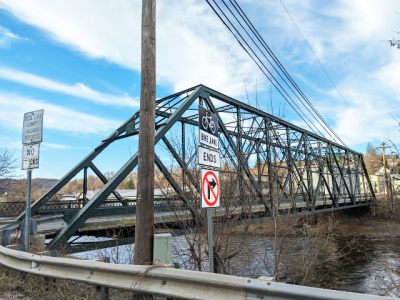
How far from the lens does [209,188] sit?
4570 millimetres

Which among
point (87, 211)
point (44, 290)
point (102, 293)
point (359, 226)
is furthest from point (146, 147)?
point (359, 226)

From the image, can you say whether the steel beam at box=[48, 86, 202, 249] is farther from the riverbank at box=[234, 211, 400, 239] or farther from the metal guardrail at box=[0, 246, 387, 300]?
the riverbank at box=[234, 211, 400, 239]

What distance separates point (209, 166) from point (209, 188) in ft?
1.16

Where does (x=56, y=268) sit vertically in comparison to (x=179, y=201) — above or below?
below

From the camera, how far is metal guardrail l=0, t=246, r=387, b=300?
8.77ft

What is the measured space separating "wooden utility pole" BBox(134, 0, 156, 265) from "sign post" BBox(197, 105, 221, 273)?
0.88 metres

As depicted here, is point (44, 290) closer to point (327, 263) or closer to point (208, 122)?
point (208, 122)

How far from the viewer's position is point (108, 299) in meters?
4.01

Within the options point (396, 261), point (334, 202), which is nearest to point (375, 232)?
point (334, 202)

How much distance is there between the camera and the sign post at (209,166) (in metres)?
4.41

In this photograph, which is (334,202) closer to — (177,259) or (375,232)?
(375,232)

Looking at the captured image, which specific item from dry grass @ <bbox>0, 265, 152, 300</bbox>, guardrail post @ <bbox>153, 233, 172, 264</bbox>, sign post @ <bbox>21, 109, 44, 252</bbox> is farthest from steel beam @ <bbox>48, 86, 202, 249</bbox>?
guardrail post @ <bbox>153, 233, 172, 264</bbox>

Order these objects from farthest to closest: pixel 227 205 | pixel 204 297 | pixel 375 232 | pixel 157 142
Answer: pixel 375 232 → pixel 157 142 → pixel 227 205 → pixel 204 297

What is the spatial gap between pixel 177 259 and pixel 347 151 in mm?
33905
